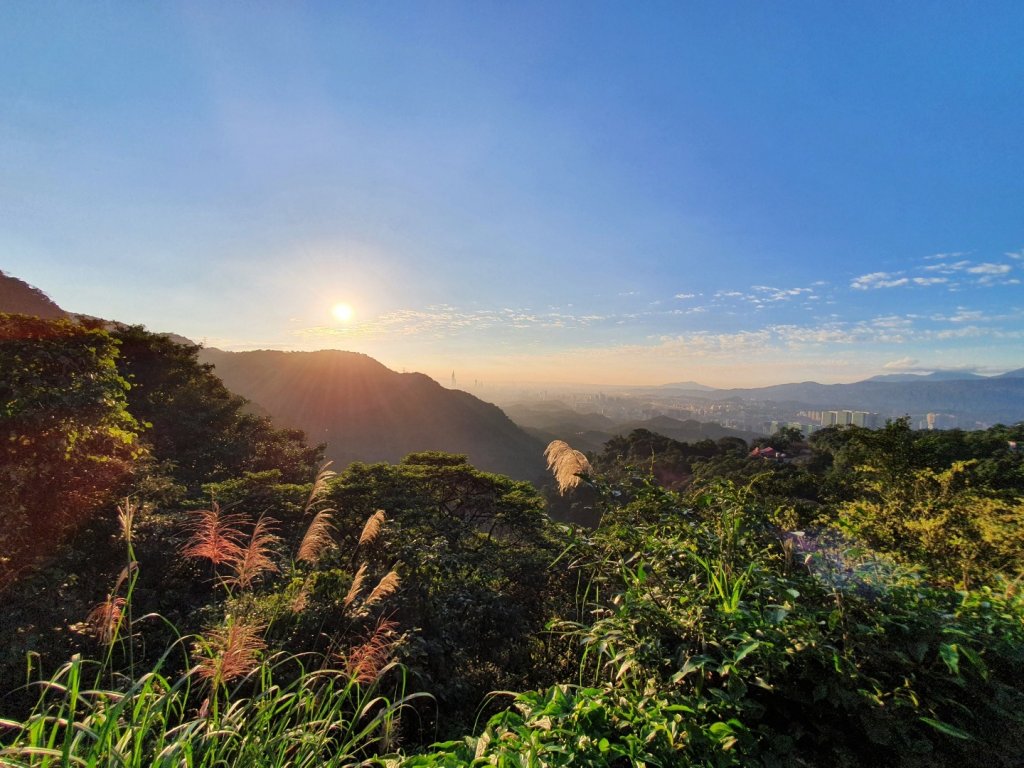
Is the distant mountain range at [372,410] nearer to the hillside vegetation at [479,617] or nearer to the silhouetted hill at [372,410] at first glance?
the silhouetted hill at [372,410]

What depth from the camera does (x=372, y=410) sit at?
73.1 metres

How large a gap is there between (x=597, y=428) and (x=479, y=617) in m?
102

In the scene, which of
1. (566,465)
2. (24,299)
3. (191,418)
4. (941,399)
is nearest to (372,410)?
(24,299)

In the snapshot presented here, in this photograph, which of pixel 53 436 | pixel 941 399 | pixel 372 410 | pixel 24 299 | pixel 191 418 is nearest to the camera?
pixel 53 436

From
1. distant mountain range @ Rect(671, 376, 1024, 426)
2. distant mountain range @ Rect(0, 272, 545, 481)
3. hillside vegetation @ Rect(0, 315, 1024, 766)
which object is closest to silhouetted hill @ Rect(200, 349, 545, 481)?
distant mountain range @ Rect(0, 272, 545, 481)

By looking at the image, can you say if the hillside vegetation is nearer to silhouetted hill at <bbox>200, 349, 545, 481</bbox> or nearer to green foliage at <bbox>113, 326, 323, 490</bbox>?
green foliage at <bbox>113, 326, 323, 490</bbox>

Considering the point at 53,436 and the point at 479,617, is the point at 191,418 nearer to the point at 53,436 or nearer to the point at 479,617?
the point at 53,436

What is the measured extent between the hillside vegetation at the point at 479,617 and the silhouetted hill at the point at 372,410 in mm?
51309

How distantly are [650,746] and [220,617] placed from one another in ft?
10.5

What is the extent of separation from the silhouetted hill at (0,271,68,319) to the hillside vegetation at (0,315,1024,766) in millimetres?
24586

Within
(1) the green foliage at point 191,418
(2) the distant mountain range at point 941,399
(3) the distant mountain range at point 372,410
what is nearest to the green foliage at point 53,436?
(1) the green foliage at point 191,418

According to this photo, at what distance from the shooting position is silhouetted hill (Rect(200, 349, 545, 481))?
2527 inches

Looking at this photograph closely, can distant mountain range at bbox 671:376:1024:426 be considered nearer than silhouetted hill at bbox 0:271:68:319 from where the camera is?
No

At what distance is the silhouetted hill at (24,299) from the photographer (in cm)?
2173
